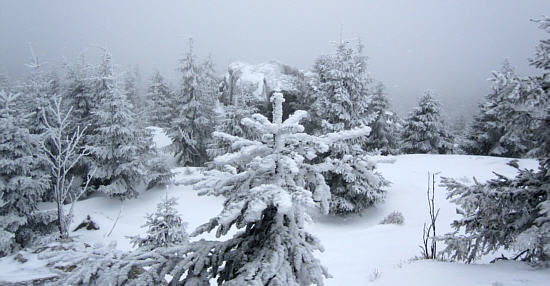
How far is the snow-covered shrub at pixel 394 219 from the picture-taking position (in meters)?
12.1

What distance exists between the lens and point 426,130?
2373 cm

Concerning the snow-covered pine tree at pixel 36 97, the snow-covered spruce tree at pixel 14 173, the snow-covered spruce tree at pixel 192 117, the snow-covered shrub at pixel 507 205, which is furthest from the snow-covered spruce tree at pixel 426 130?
the snow-covered pine tree at pixel 36 97

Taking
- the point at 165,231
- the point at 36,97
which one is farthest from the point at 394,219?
the point at 36,97

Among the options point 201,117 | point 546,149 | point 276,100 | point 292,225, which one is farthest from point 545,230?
point 201,117

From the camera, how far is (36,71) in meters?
16.7

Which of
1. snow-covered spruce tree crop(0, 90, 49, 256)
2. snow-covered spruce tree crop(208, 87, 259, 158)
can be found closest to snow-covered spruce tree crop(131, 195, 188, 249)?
snow-covered spruce tree crop(0, 90, 49, 256)

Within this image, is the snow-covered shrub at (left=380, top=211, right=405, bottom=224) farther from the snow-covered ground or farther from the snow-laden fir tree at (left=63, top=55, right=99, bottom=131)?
the snow-laden fir tree at (left=63, top=55, right=99, bottom=131)

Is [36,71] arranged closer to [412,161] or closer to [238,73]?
[238,73]

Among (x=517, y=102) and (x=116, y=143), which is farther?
(x=116, y=143)

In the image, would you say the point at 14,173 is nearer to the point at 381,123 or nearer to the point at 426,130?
the point at 381,123

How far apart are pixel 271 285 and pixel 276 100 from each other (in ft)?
5.16

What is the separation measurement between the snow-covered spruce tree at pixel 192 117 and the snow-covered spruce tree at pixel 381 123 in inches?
471

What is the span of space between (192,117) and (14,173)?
1198cm

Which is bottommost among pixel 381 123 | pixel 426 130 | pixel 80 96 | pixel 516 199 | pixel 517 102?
pixel 516 199
